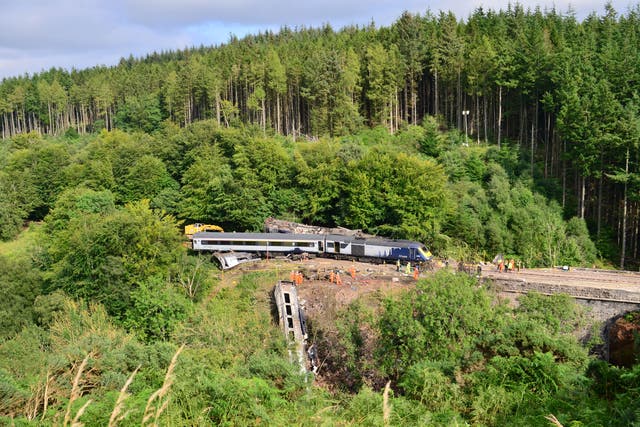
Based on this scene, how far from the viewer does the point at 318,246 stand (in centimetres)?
3381

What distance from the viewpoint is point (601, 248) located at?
36938mm

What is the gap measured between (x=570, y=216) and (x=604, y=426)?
3409 cm

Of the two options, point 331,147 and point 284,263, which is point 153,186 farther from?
point 284,263

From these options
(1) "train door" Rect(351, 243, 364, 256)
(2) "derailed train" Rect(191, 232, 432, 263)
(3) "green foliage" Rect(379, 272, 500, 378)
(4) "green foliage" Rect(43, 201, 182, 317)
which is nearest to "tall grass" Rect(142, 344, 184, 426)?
(3) "green foliage" Rect(379, 272, 500, 378)

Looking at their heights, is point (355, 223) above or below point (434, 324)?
above

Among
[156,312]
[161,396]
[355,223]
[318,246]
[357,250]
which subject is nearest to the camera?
[161,396]

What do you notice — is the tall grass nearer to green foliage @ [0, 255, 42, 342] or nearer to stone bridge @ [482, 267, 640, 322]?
stone bridge @ [482, 267, 640, 322]

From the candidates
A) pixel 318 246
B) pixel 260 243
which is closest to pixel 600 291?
pixel 318 246

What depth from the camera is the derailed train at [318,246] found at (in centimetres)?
3134

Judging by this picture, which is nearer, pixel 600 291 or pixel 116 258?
pixel 600 291

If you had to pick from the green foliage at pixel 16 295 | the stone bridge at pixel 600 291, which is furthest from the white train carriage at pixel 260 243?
the stone bridge at pixel 600 291

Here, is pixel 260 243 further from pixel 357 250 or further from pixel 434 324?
pixel 434 324

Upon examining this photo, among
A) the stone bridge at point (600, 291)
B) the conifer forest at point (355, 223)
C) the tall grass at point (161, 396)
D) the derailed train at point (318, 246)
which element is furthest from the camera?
the derailed train at point (318, 246)

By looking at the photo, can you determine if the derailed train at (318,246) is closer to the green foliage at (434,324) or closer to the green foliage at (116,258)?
the green foliage at (116,258)
